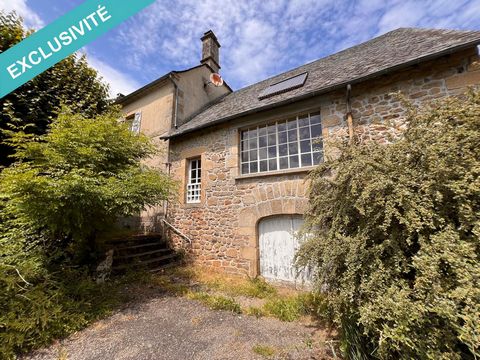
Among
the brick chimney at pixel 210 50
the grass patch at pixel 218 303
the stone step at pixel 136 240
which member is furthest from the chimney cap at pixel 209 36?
the grass patch at pixel 218 303

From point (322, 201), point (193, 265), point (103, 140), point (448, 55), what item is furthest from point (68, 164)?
point (448, 55)

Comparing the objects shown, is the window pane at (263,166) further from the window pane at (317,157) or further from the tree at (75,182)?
the tree at (75,182)

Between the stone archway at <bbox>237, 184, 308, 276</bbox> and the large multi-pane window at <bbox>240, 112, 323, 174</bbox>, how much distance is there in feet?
2.40

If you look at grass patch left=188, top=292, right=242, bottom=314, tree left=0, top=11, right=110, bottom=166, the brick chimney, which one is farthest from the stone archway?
the brick chimney

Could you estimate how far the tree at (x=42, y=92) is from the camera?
6168 millimetres

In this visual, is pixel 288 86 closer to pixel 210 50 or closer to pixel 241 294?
pixel 241 294

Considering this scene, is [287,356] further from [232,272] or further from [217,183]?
[217,183]

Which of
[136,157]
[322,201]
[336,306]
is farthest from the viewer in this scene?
[136,157]

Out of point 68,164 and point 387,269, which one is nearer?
point 387,269

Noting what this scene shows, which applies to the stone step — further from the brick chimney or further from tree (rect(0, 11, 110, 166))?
the brick chimney

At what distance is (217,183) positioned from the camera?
21.8ft

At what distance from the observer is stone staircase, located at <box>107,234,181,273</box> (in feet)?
19.2

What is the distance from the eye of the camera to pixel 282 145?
573 centimetres

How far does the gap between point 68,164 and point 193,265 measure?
4.33 m
